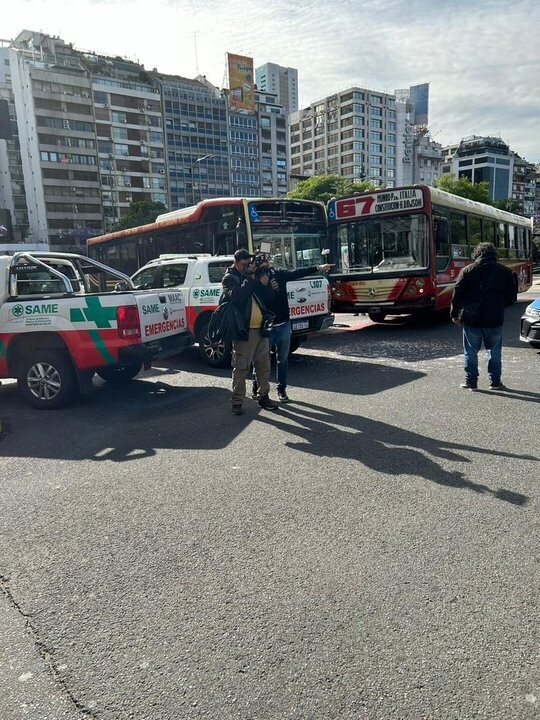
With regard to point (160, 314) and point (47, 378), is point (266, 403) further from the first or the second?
point (47, 378)

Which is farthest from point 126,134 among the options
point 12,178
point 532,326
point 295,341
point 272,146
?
point 532,326

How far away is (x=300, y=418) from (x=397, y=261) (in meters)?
7.81

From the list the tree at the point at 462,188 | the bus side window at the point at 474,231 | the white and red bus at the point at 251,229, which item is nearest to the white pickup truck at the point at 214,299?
the white and red bus at the point at 251,229

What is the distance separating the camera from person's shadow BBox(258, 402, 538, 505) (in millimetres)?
4242

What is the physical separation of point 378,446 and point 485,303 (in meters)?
3.14

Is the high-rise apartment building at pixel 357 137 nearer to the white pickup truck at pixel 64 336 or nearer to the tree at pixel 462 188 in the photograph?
the tree at pixel 462 188

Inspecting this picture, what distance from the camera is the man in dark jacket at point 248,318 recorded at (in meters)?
6.37

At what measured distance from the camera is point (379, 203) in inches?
509

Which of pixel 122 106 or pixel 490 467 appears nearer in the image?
pixel 490 467

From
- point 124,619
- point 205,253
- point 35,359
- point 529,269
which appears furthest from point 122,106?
point 124,619

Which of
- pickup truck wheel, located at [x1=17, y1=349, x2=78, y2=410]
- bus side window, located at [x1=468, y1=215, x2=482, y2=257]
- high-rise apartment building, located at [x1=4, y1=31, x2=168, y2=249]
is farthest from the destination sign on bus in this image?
high-rise apartment building, located at [x1=4, y1=31, x2=168, y2=249]

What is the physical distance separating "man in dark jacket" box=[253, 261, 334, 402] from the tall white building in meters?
176

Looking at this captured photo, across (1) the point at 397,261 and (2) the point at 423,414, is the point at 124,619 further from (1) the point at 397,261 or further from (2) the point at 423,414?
(1) the point at 397,261

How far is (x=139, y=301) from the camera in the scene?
7207mm
